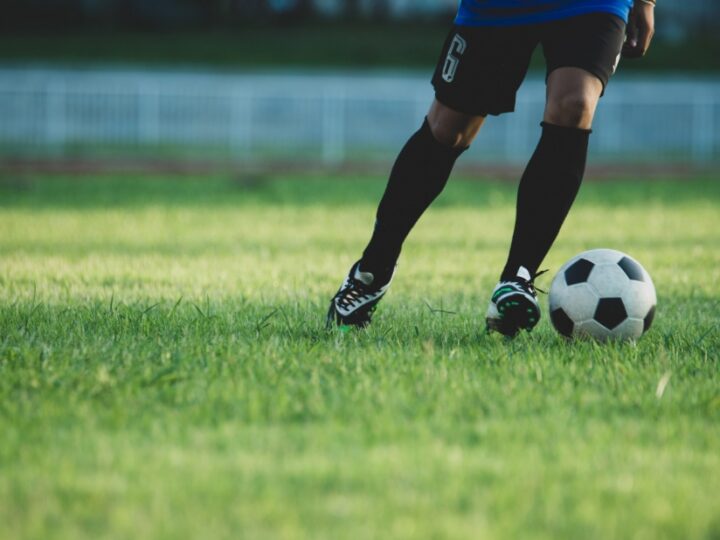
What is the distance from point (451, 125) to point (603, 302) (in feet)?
2.76

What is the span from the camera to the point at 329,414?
245cm

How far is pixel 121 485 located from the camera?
192cm

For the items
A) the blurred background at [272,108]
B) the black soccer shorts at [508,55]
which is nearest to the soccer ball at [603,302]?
the black soccer shorts at [508,55]

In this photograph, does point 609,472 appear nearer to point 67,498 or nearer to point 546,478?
point 546,478

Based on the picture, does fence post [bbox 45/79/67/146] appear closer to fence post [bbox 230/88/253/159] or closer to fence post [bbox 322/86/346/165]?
fence post [bbox 230/88/253/159]

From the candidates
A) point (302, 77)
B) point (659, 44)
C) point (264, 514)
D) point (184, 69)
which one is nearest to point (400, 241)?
point (264, 514)

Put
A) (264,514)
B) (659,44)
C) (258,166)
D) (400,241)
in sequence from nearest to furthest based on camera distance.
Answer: (264,514)
(400,241)
(258,166)
(659,44)

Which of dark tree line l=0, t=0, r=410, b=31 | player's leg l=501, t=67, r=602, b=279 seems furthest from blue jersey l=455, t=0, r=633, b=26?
dark tree line l=0, t=0, r=410, b=31

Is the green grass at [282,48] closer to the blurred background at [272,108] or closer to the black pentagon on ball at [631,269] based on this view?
the blurred background at [272,108]

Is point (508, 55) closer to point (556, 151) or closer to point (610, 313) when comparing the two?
point (556, 151)

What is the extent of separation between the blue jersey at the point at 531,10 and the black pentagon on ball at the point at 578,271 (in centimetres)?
88

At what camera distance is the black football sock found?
3744 mm

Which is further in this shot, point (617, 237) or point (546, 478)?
point (617, 237)

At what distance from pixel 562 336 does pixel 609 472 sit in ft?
5.11
